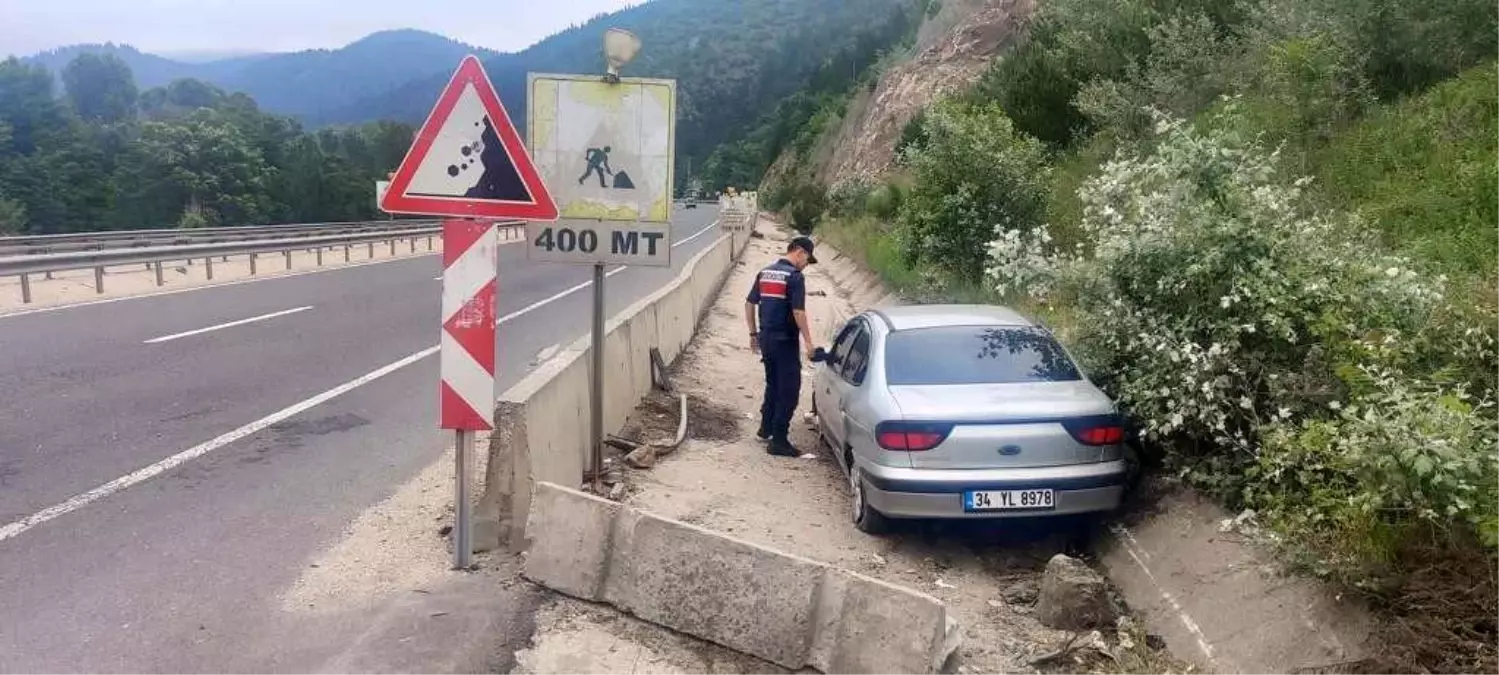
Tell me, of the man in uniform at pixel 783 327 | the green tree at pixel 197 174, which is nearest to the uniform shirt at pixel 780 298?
the man in uniform at pixel 783 327

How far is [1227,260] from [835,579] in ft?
10.7

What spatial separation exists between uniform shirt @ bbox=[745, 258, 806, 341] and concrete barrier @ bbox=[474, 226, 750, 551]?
4.16 ft

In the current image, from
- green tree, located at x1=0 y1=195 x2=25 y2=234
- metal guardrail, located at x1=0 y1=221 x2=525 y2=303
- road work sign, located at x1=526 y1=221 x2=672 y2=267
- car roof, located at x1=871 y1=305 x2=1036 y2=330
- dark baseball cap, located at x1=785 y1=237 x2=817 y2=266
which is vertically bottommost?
green tree, located at x1=0 y1=195 x2=25 y2=234

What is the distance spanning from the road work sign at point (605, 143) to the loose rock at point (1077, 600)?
3143mm

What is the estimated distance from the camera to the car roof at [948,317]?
24.1 ft

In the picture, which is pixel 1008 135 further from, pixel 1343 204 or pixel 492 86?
pixel 492 86

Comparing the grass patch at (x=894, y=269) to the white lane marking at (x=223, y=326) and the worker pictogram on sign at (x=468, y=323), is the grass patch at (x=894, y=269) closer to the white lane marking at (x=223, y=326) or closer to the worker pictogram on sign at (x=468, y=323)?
the worker pictogram on sign at (x=468, y=323)

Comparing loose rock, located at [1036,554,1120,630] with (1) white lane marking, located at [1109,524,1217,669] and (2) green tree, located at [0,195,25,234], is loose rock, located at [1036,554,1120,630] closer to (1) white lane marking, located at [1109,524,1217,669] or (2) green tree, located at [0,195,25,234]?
(1) white lane marking, located at [1109,524,1217,669]

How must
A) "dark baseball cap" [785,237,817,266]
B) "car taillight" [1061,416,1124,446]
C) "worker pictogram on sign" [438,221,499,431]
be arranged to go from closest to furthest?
"worker pictogram on sign" [438,221,499,431], "car taillight" [1061,416,1124,446], "dark baseball cap" [785,237,817,266]

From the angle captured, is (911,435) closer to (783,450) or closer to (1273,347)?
(1273,347)

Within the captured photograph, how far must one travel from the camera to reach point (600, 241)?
6746 millimetres

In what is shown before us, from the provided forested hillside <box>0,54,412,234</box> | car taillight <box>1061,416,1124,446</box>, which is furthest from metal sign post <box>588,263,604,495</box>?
forested hillside <box>0,54,412,234</box>

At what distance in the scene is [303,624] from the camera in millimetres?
4691

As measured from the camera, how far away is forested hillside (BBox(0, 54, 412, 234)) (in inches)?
2586
